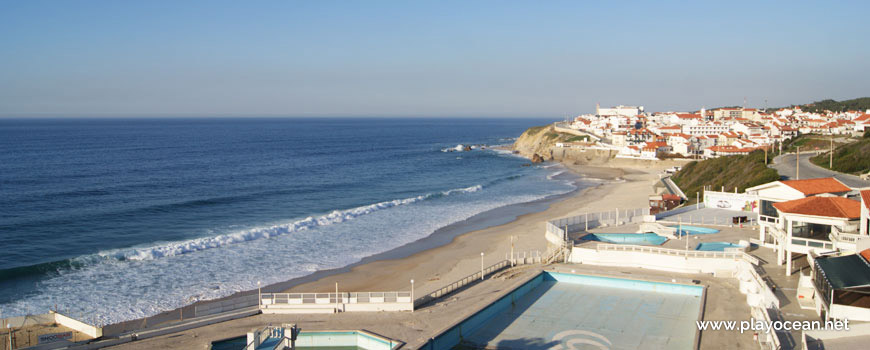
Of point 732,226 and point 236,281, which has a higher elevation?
point 732,226

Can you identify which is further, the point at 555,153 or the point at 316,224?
the point at 555,153

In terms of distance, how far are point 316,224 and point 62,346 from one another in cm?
2314

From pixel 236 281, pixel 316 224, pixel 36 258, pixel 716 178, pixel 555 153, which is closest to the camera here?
pixel 236 281

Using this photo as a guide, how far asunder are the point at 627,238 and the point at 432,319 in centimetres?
1143

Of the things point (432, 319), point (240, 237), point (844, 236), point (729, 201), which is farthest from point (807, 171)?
point (240, 237)

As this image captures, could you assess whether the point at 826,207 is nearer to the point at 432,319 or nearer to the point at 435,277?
the point at 432,319

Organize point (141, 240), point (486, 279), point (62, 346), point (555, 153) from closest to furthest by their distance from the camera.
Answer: point (62, 346) → point (486, 279) → point (141, 240) → point (555, 153)

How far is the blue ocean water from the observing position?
76.0 feet

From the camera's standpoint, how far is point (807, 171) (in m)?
37.0

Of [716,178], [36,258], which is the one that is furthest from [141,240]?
[716,178]

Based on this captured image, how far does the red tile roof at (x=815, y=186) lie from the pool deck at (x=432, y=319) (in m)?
6.19

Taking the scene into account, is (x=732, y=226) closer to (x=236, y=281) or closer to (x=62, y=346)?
(x=236, y=281)

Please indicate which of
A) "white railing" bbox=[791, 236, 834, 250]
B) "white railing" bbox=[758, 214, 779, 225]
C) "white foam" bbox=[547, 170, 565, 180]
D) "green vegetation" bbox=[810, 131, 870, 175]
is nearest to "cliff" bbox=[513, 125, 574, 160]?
"white foam" bbox=[547, 170, 565, 180]

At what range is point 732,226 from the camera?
24.5 metres
